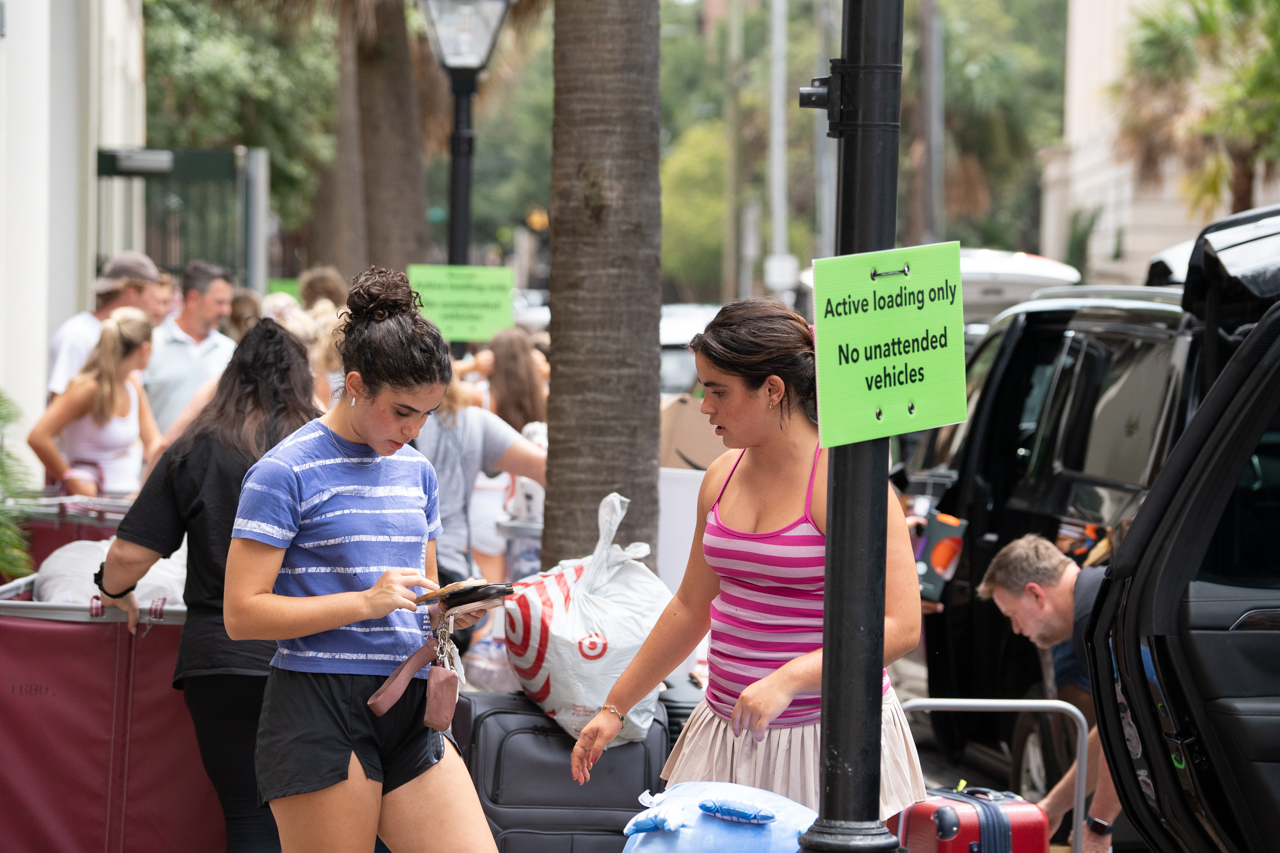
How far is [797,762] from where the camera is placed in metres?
3.10

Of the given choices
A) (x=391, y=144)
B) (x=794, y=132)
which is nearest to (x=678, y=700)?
(x=391, y=144)

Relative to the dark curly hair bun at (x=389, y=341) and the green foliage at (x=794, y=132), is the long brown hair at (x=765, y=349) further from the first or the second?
the green foliage at (x=794, y=132)

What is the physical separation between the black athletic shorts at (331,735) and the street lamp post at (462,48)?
648cm

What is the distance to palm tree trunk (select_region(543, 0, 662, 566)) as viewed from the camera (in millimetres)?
4840

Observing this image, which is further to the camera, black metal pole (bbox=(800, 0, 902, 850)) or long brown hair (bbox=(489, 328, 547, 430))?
long brown hair (bbox=(489, 328, 547, 430))

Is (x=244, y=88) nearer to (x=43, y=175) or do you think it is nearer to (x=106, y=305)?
(x=43, y=175)

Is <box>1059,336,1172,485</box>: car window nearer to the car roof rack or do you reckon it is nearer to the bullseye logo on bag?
the car roof rack

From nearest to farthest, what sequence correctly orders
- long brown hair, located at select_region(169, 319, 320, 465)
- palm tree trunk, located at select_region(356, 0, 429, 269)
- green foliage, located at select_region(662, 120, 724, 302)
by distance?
1. long brown hair, located at select_region(169, 319, 320, 465)
2. palm tree trunk, located at select_region(356, 0, 429, 269)
3. green foliage, located at select_region(662, 120, 724, 302)

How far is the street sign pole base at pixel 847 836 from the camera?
8.57 ft

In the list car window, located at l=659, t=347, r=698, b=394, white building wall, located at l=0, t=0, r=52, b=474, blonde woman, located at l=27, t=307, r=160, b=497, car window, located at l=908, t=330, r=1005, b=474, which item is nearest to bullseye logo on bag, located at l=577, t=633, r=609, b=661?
blonde woman, located at l=27, t=307, r=160, b=497

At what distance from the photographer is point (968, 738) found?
625cm

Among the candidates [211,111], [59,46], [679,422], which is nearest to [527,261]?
[211,111]

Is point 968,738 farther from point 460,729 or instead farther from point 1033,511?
point 460,729

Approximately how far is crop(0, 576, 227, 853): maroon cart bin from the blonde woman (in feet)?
7.79
